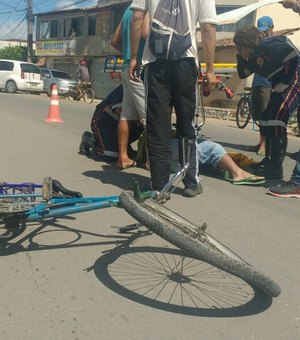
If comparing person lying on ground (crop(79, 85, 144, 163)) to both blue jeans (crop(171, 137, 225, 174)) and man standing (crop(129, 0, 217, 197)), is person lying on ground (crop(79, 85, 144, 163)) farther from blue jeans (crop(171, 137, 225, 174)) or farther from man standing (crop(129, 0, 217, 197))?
man standing (crop(129, 0, 217, 197))

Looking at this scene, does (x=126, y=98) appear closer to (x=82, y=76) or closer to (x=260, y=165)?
(x=260, y=165)

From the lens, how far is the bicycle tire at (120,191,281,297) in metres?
2.25

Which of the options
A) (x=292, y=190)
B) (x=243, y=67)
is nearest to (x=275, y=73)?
(x=243, y=67)

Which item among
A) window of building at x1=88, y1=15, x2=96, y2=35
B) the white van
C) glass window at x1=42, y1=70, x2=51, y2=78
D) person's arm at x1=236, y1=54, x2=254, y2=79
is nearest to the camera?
person's arm at x1=236, y1=54, x2=254, y2=79

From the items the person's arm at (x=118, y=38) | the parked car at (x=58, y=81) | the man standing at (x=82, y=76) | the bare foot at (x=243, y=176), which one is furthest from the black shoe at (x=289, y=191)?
the parked car at (x=58, y=81)

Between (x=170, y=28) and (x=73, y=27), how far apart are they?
34.6 metres

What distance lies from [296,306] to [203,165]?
2.95 meters

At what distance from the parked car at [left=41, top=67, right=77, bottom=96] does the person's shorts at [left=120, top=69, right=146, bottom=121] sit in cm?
2019

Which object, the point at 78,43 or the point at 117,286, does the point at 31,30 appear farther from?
the point at 117,286

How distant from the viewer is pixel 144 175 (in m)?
5.30

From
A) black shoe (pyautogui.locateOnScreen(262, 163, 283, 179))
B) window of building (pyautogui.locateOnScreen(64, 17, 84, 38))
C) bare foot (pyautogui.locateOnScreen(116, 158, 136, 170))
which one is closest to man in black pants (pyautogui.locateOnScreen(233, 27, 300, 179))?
black shoe (pyautogui.locateOnScreen(262, 163, 283, 179))

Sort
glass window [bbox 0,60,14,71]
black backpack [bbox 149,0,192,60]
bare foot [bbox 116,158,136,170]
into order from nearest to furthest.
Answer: black backpack [bbox 149,0,192,60]
bare foot [bbox 116,158,136,170]
glass window [bbox 0,60,14,71]

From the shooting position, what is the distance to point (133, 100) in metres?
5.09

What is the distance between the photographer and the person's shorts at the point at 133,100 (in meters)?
4.90
